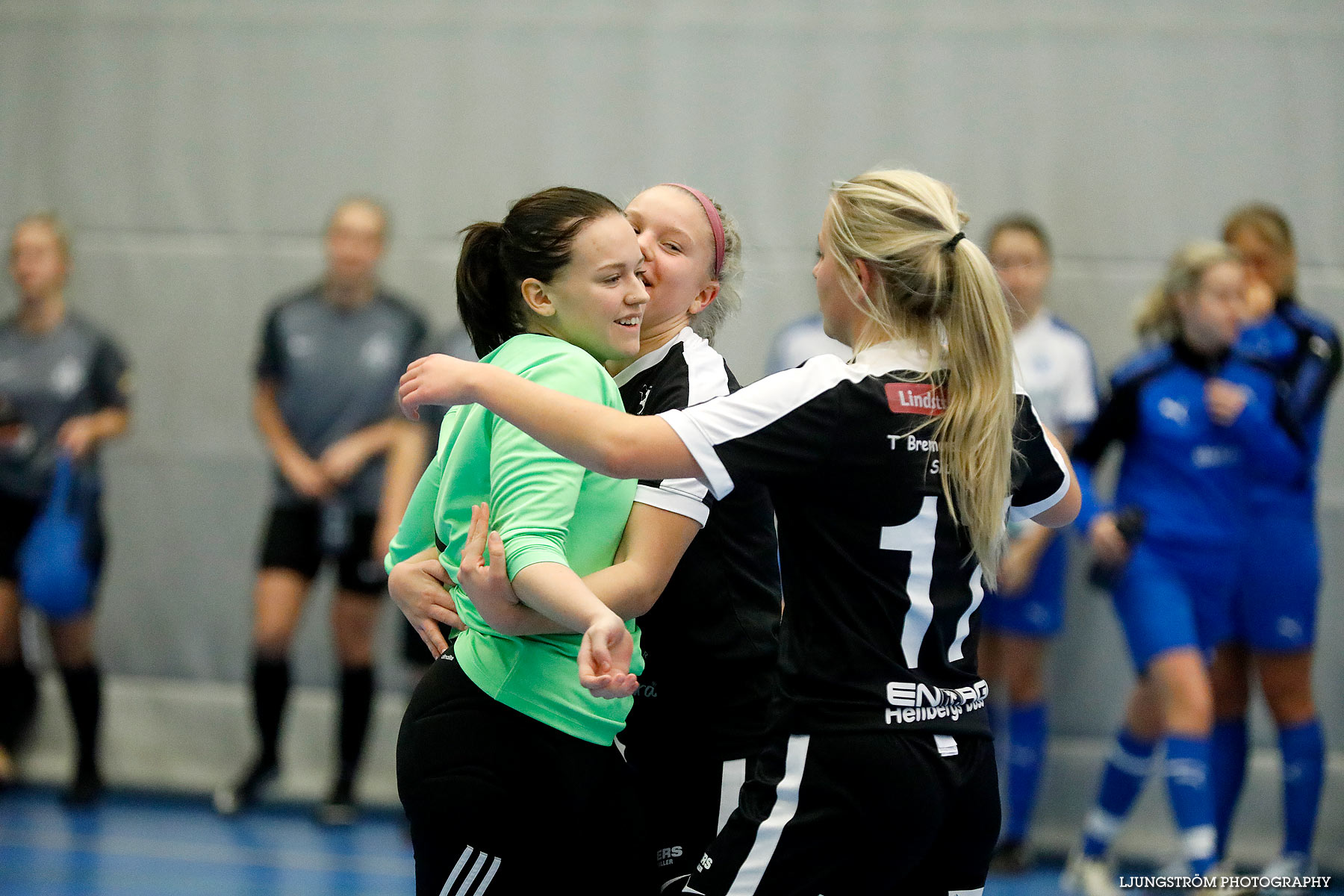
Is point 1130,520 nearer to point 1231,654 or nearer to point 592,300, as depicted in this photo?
point 1231,654

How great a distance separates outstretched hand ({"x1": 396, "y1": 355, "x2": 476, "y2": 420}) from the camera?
1805 millimetres

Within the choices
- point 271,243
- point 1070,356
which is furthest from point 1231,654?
point 271,243

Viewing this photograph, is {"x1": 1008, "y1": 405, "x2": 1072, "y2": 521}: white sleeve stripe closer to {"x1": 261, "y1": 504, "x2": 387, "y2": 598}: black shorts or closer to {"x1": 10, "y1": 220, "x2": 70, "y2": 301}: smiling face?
{"x1": 261, "y1": 504, "x2": 387, "y2": 598}: black shorts

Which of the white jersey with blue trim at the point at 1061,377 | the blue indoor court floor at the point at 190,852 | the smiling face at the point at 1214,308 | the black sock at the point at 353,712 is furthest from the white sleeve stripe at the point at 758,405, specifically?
the black sock at the point at 353,712

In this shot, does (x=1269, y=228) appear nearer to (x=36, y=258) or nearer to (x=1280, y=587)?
(x=1280, y=587)

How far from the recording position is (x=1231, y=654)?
4602mm

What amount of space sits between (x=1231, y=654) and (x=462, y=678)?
3.40 metres

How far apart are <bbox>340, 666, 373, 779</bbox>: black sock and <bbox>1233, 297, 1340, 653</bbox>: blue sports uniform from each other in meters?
2.96

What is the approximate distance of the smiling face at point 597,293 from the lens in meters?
1.97

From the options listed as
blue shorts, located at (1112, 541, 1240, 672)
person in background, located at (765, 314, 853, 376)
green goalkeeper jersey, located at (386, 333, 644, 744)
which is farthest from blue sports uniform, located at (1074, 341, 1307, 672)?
green goalkeeper jersey, located at (386, 333, 644, 744)

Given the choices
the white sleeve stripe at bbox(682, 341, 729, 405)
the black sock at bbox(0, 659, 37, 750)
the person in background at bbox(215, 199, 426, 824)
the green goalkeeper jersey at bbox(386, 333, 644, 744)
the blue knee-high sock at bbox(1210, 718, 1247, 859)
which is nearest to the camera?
the green goalkeeper jersey at bbox(386, 333, 644, 744)

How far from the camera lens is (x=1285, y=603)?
4461 millimetres

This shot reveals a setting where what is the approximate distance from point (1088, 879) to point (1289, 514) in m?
1.30

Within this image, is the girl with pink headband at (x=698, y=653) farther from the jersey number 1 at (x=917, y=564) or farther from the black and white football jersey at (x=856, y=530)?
the jersey number 1 at (x=917, y=564)
